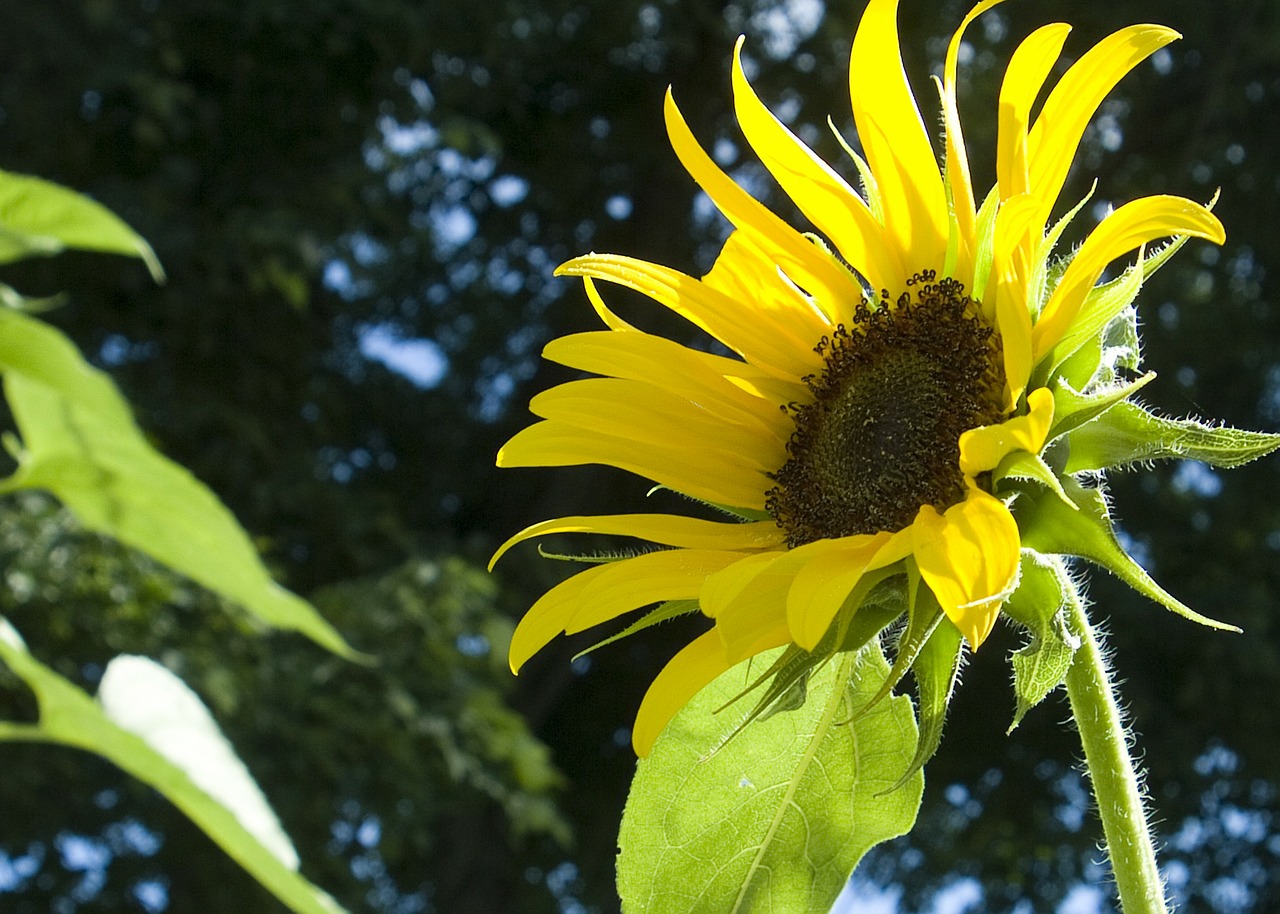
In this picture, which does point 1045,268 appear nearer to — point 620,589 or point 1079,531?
point 1079,531

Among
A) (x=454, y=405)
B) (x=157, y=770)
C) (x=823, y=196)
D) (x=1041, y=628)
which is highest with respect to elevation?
(x=823, y=196)

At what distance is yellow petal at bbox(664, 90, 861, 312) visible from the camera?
755 mm

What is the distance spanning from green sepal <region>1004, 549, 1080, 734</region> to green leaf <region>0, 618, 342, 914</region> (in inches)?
11.6

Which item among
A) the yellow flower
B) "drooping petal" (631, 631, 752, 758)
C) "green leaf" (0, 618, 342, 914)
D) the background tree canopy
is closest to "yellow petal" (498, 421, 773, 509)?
the yellow flower

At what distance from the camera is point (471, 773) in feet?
20.6

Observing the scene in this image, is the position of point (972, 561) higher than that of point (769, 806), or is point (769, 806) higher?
point (972, 561)

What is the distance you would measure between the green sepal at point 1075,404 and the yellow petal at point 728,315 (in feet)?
0.49

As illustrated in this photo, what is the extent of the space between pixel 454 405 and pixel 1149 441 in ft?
28.9

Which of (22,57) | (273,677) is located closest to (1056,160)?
(273,677)

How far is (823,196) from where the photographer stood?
76 cm

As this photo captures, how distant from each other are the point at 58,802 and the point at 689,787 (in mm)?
6621

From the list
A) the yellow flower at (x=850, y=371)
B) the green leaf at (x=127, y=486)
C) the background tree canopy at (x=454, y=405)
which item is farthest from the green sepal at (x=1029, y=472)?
the background tree canopy at (x=454, y=405)

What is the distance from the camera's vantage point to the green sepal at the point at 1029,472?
0.62 meters

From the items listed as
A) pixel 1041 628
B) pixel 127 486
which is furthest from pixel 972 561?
pixel 127 486
